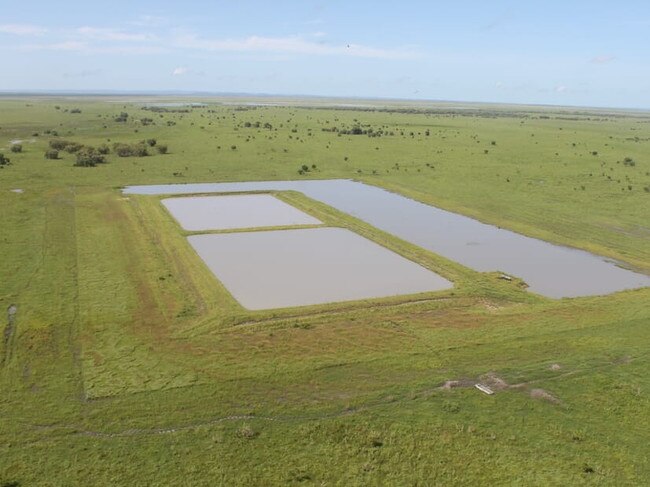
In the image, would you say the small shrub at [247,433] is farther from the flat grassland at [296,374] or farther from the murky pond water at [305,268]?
the murky pond water at [305,268]

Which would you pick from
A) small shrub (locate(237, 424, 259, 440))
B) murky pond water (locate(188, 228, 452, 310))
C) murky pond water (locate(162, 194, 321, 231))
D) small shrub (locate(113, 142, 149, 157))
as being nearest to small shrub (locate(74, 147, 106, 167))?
small shrub (locate(113, 142, 149, 157))

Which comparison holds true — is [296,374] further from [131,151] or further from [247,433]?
[131,151]

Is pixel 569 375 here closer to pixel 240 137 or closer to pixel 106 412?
pixel 106 412

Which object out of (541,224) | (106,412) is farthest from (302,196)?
(106,412)

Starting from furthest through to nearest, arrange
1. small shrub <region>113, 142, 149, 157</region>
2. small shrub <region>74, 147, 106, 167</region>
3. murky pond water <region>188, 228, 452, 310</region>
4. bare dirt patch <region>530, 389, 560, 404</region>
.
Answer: small shrub <region>113, 142, 149, 157</region> < small shrub <region>74, 147, 106, 167</region> < murky pond water <region>188, 228, 452, 310</region> < bare dirt patch <region>530, 389, 560, 404</region>

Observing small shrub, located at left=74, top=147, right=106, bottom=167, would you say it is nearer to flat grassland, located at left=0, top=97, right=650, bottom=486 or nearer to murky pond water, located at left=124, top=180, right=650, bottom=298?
murky pond water, located at left=124, top=180, right=650, bottom=298

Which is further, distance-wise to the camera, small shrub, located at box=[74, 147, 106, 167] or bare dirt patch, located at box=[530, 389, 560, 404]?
small shrub, located at box=[74, 147, 106, 167]
